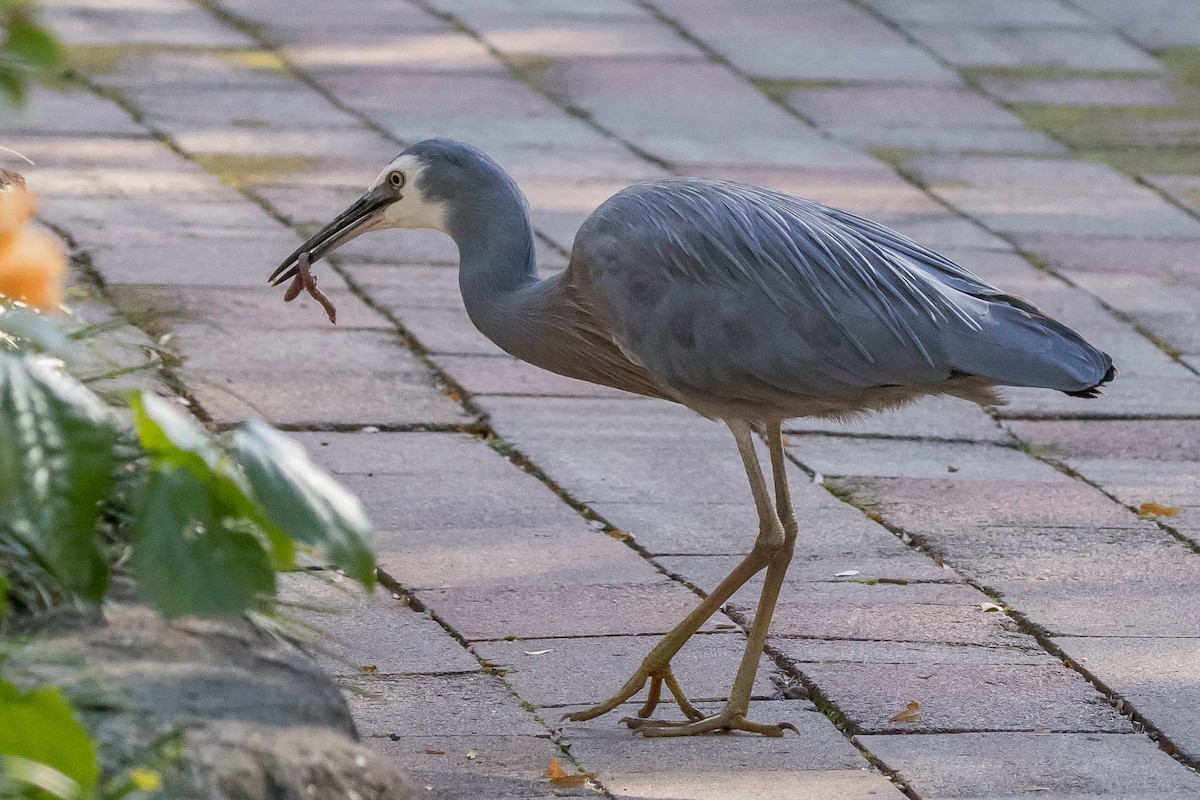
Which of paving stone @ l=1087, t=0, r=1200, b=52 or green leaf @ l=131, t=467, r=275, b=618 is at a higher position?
paving stone @ l=1087, t=0, r=1200, b=52

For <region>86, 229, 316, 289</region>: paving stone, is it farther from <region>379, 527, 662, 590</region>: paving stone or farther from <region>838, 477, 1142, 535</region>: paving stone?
<region>838, 477, 1142, 535</region>: paving stone

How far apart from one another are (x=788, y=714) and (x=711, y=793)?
0.41 meters

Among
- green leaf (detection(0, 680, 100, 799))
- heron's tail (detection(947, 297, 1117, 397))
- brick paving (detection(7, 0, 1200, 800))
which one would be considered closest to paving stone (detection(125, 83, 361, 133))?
brick paving (detection(7, 0, 1200, 800))

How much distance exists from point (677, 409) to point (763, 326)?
1806mm

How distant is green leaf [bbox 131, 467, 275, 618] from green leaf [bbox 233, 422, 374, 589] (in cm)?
10

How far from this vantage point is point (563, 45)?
28.7ft

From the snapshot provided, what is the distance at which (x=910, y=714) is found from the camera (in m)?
3.45

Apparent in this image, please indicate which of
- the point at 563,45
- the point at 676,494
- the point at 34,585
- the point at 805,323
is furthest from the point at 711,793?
the point at 563,45

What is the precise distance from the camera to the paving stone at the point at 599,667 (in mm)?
3529

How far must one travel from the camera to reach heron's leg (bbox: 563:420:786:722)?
11.4ft

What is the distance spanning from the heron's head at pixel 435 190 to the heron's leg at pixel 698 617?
2.21ft

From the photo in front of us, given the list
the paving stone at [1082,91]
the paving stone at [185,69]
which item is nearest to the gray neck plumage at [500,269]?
the paving stone at [185,69]

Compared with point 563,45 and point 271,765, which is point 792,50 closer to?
point 563,45

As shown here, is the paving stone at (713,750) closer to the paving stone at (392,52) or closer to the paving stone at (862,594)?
the paving stone at (862,594)
